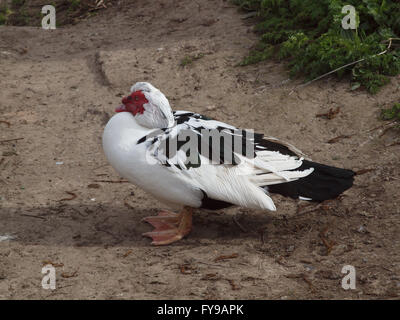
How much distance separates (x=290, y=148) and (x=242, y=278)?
1.04 meters

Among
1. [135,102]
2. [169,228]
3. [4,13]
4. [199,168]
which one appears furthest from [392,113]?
[4,13]

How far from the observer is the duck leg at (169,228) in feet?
12.5

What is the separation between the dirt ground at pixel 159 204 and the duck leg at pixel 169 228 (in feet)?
0.20

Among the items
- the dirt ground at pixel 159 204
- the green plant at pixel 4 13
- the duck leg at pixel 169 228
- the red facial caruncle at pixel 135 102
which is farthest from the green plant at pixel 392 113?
the green plant at pixel 4 13

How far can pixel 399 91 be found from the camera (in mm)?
4945

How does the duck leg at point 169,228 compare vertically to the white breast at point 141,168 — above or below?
below

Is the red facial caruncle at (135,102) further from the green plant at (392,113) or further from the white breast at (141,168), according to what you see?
the green plant at (392,113)

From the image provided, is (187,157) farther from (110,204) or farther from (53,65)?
(53,65)

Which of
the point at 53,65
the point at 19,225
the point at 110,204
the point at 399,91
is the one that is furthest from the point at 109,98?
the point at 399,91

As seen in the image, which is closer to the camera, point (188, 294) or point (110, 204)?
point (188, 294)

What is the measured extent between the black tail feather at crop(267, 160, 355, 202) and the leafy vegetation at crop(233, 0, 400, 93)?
5.52 feet

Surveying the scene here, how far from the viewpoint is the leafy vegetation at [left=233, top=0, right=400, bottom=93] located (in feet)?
16.8

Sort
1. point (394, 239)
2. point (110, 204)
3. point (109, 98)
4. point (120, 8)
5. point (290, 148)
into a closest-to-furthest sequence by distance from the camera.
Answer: point (394, 239), point (290, 148), point (110, 204), point (109, 98), point (120, 8)

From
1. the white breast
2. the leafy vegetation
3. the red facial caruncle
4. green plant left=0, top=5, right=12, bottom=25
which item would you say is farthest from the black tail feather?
green plant left=0, top=5, right=12, bottom=25
